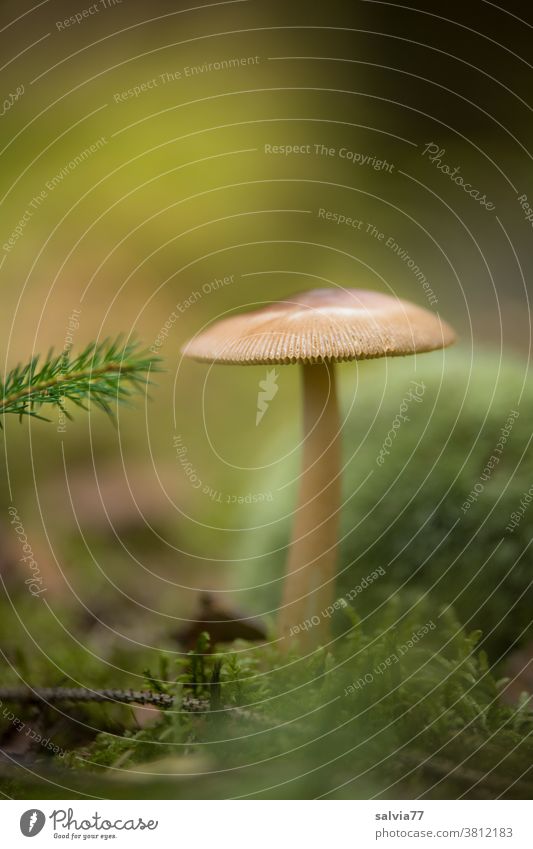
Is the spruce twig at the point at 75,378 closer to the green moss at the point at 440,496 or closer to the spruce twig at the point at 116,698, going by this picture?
the spruce twig at the point at 116,698

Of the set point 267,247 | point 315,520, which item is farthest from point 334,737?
point 267,247

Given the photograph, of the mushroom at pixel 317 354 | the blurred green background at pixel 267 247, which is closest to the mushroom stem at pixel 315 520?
the mushroom at pixel 317 354

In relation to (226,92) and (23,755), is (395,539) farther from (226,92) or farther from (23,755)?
(226,92)

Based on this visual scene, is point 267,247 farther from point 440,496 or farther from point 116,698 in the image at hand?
point 116,698

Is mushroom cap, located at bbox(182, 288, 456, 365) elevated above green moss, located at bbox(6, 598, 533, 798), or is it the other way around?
mushroom cap, located at bbox(182, 288, 456, 365)

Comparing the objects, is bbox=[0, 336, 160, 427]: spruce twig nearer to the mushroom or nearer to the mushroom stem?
the mushroom

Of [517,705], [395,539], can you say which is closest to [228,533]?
[395,539]

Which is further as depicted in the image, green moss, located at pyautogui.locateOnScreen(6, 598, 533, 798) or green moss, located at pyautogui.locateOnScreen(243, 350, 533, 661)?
green moss, located at pyautogui.locateOnScreen(243, 350, 533, 661)

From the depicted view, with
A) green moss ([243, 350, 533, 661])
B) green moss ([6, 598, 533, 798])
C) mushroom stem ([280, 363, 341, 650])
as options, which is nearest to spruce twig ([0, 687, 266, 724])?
green moss ([6, 598, 533, 798])
